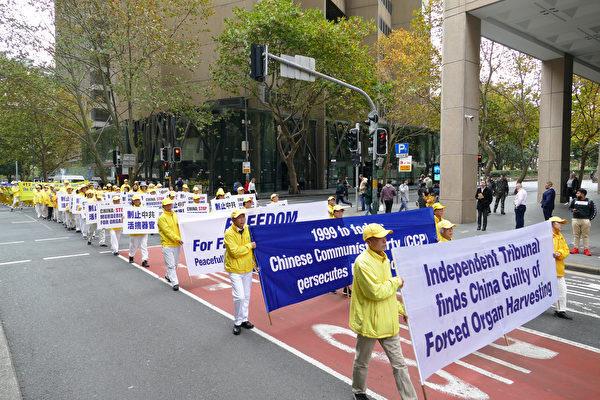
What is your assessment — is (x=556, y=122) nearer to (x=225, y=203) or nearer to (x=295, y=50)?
(x=295, y=50)

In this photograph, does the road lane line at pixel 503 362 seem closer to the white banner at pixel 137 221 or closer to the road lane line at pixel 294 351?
the road lane line at pixel 294 351

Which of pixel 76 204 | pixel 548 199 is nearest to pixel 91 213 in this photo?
pixel 76 204

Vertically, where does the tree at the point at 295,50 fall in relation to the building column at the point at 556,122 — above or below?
above

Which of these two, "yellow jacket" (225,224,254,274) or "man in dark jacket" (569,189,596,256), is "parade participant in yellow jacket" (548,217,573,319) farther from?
"man in dark jacket" (569,189,596,256)

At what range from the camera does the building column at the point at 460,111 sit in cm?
1794

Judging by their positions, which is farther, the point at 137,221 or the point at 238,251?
the point at 137,221

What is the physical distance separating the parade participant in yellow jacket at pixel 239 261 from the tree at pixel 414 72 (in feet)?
84.5

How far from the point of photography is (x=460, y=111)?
18.0 meters

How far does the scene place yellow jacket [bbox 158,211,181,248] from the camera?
8.81 meters

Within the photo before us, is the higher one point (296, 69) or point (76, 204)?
point (296, 69)

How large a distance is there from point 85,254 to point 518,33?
20.1m

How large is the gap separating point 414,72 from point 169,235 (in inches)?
1024

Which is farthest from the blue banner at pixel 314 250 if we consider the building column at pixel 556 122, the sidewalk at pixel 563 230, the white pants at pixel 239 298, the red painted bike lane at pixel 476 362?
the building column at pixel 556 122

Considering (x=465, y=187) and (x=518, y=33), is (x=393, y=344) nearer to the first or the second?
(x=465, y=187)
